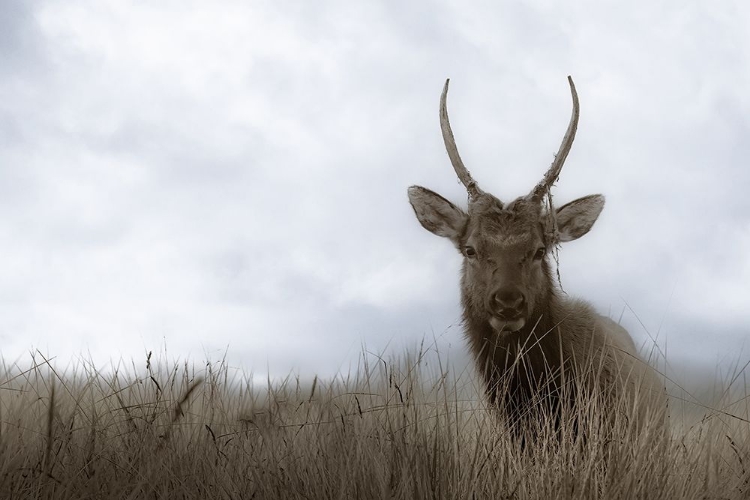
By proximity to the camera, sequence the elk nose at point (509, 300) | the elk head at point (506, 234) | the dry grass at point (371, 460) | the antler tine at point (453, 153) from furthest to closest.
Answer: the antler tine at point (453, 153), the elk head at point (506, 234), the elk nose at point (509, 300), the dry grass at point (371, 460)

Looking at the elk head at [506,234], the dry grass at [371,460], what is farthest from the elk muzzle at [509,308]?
the dry grass at [371,460]

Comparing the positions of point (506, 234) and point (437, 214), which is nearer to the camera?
point (506, 234)

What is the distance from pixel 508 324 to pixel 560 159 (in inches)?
64.9

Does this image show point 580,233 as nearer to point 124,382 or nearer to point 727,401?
point 727,401

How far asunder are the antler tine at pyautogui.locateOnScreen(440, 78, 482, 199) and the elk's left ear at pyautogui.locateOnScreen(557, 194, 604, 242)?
2.24ft

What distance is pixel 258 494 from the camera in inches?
147

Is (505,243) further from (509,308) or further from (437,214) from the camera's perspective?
(437,214)

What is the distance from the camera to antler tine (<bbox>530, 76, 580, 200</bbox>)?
6004 mm

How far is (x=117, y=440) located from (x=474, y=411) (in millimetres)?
2036

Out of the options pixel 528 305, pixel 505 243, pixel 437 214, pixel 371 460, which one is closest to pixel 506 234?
pixel 505 243

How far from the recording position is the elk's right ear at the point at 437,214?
6.18m

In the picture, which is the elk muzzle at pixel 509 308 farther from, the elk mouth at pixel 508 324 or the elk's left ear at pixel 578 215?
the elk's left ear at pixel 578 215

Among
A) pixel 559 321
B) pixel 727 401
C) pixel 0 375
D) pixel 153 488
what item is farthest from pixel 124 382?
pixel 727 401

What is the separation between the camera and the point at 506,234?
559 cm
